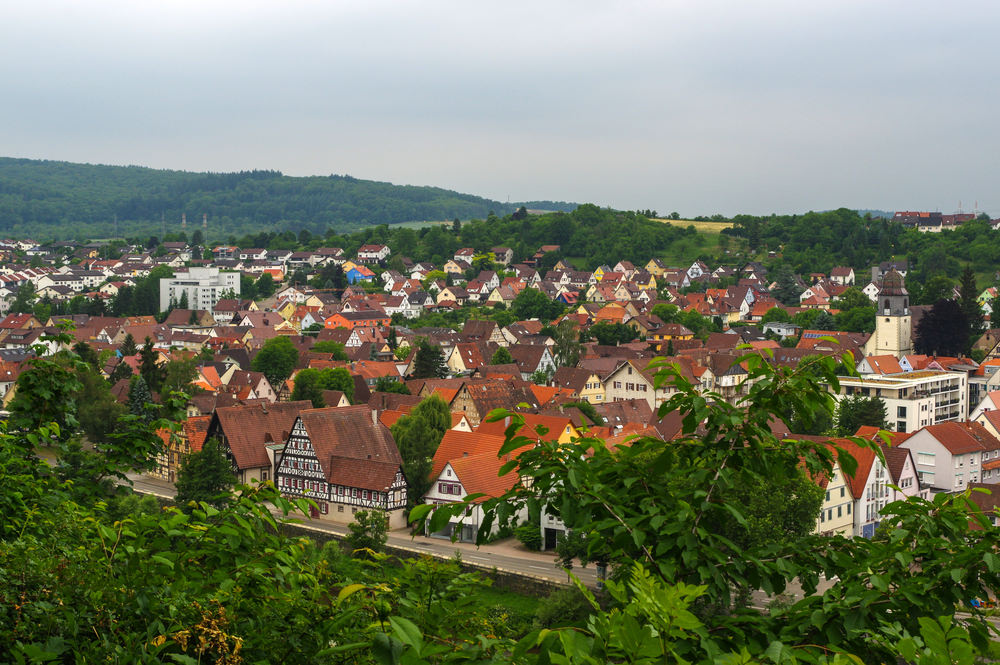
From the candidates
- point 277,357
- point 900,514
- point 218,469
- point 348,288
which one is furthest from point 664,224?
point 900,514

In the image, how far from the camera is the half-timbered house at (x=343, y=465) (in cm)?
2550

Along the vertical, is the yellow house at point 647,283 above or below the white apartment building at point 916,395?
above

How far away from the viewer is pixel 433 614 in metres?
2.96

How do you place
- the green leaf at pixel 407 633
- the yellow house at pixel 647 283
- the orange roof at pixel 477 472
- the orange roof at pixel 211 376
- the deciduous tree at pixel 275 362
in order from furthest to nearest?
the yellow house at pixel 647 283
the deciduous tree at pixel 275 362
the orange roof at pixel 211 376
the orange roof at pixel 477 472
the green leaf at pixel 407 633

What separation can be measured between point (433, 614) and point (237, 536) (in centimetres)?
147

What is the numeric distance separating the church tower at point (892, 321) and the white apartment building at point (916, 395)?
7.33 meters

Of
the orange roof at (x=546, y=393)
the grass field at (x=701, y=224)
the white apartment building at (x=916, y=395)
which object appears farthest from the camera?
the grass field at (x=701, y=224)

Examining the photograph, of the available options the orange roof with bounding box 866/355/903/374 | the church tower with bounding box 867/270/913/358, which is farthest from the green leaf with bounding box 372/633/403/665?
the church tower with bounding box 867/270/913/358

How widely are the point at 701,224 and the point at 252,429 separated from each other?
9653cm

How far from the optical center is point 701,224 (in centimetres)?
11844

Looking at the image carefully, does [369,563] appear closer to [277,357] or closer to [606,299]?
[277,357]

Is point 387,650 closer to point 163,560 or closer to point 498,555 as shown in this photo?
point 163,560

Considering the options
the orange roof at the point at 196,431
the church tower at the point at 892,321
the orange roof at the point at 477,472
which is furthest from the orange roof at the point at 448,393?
the church tower at the point at 892,321

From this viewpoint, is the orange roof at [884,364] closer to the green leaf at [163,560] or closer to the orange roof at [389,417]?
the orange roof at [389,417]
